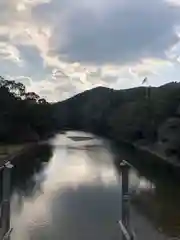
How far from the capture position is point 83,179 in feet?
105

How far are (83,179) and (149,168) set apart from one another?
12029mm

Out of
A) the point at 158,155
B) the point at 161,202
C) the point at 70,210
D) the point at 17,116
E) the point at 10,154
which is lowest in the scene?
the point at 70,210

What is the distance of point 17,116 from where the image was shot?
2899 inches

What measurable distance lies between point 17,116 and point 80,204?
53.5 metres

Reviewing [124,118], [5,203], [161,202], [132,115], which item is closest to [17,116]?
[132,115]

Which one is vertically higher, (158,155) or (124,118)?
(124,118)

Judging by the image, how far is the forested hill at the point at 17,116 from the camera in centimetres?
7104

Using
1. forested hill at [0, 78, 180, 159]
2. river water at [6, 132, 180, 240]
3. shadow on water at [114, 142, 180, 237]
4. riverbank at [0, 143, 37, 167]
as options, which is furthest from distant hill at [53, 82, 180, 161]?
river water at [6, 132, 180, 240]

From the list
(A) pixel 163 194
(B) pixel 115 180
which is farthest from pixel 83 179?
(A) pixel 163 194

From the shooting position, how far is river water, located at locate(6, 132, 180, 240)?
15594 mm

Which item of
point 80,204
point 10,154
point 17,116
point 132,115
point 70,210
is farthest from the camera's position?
point 132,115

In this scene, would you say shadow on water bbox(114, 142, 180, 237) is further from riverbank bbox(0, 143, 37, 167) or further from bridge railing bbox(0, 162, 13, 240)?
riverbank bbox(0, 143, 37, 167)

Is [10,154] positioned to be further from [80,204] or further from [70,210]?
[70,210]

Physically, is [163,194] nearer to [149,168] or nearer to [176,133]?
[149,168]
